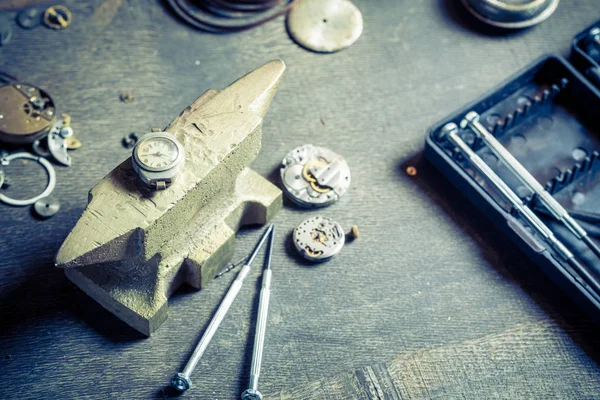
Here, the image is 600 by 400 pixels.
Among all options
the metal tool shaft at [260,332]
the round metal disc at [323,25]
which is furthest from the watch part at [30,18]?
the metal tool shaft at [260,332]

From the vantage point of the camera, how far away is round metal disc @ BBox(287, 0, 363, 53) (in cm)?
232

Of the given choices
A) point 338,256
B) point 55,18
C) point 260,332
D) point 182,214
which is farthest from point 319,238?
point 55,18

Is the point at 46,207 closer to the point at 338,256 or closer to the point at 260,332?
the point at 260,332

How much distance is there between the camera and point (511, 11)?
234cm

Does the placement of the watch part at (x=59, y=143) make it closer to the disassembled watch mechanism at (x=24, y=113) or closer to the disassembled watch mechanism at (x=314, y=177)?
the disassembled watch mechanism at (x=24, y=113)

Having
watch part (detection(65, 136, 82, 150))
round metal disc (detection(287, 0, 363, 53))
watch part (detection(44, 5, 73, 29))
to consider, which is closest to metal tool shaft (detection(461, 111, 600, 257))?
round metal disc (detection(287, 0, 363, 53))

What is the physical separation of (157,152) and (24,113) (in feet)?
1.84

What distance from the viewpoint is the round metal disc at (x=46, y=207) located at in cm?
202

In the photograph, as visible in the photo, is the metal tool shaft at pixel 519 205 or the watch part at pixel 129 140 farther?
the watch part at pixel 129 140

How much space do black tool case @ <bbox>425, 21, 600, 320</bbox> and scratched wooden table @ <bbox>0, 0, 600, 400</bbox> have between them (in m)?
0.08

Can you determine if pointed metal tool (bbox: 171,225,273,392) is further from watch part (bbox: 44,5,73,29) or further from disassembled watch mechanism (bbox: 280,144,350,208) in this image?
watch part (bbox: 44,5,73,29)

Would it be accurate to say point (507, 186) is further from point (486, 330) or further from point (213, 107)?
point (213, 107)

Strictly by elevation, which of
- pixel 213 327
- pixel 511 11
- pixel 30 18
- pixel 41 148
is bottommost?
pixel 213 327

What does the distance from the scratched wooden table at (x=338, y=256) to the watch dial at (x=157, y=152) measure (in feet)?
1.40
